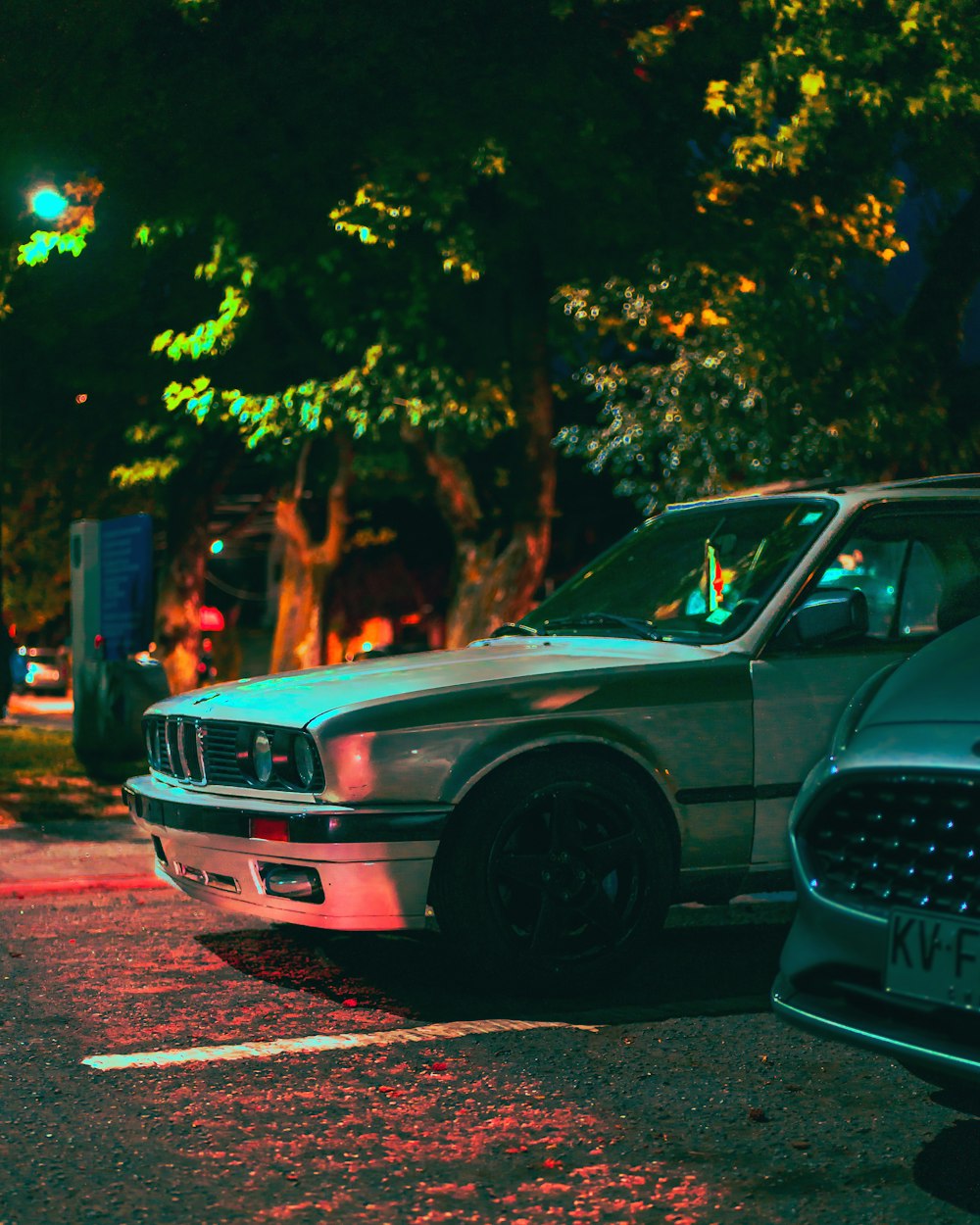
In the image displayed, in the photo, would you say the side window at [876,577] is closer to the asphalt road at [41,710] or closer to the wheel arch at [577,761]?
the wheel arch at [577,761]

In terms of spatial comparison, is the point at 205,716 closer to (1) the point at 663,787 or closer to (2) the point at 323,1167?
(1) the point at 663,787

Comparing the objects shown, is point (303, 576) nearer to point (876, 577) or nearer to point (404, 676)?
point (876, 577)

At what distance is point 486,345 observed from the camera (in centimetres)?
1706

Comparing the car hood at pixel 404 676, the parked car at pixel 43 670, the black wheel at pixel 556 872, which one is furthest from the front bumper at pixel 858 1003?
the parked car at pixel 43 670

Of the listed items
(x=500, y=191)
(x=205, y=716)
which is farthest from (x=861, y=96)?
(x=205, y=716)

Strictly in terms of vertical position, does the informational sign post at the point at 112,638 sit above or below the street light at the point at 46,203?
below

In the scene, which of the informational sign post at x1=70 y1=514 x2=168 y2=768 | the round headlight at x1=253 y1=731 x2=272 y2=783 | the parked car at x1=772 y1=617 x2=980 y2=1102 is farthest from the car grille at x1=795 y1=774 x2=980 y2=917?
the informational sign post at x1=70 y1=514 x2=168 y2=768

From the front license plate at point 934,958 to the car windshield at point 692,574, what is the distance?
2.46 metres

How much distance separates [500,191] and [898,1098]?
36.7 feet

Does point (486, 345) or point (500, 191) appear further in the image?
point (486, 345)

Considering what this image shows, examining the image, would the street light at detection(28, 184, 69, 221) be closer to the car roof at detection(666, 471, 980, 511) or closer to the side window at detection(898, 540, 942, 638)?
the car roof at detection(666, 471, 980, 511)

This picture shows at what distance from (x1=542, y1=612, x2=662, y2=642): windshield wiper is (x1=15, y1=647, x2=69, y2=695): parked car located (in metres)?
43.9

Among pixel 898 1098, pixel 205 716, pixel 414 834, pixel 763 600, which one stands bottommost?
pixel 898 1098

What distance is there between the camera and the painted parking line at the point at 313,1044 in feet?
16.5
